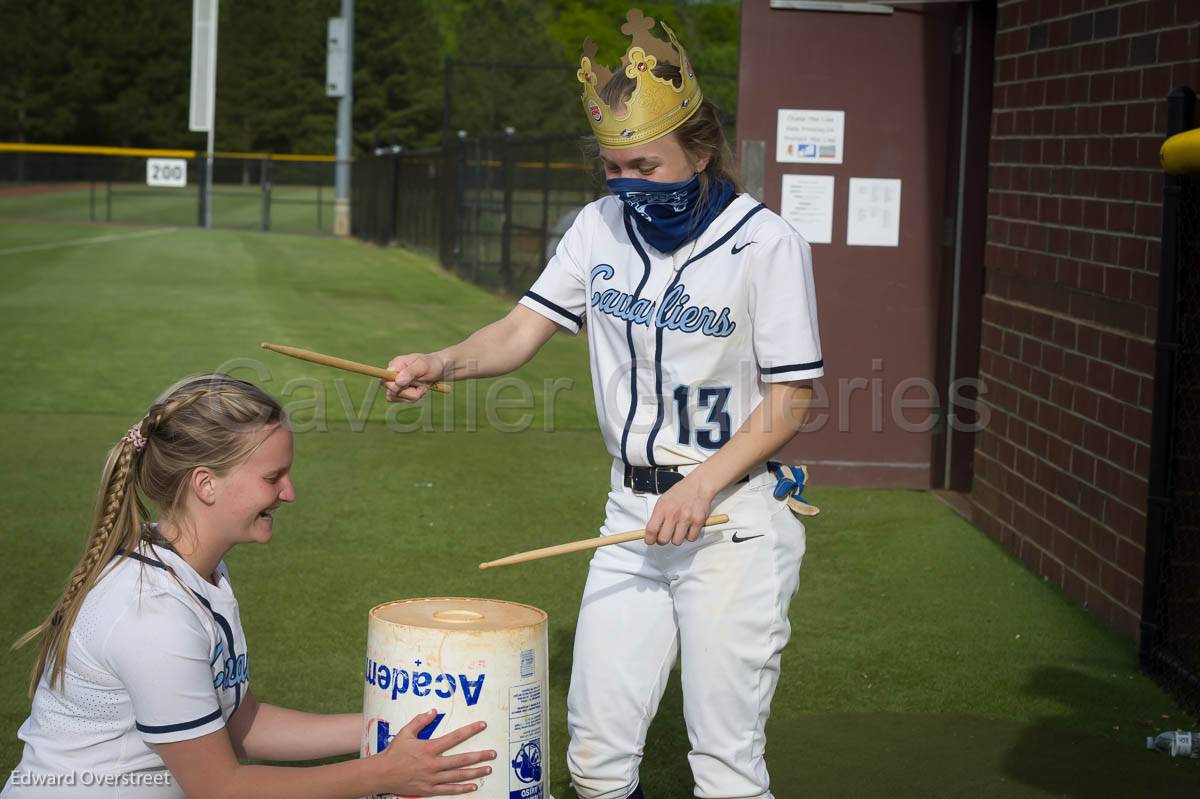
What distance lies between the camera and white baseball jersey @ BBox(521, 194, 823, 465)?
124 inches

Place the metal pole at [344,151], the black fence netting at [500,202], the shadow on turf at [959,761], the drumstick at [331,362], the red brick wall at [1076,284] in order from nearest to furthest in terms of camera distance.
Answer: the drumstick at [331,362] < the shadow on turf at [959,761] < the red brick wall at [1076,284] < the black fence netting at [500,202] < the metal pole at [344,151]

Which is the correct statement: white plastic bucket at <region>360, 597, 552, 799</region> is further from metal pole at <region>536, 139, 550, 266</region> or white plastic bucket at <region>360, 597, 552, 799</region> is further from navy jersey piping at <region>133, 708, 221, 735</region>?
metal pole at <region>536, 139, 550, 266</region>

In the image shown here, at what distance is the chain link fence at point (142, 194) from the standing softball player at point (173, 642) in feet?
112

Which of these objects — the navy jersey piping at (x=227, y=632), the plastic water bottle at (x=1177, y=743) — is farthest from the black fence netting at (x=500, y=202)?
the navy jersey piping at (x=227, y=632)

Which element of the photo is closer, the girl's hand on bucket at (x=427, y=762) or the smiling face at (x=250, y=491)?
the girl's hand on bucket at (x=427, y=762)

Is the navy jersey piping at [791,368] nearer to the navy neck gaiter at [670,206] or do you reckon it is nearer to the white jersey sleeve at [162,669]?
the navy neck gaiter at [670,206]

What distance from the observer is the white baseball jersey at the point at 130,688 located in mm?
2645

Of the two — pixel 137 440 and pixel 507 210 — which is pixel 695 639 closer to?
pixel 137 440

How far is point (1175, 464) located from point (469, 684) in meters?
3.49

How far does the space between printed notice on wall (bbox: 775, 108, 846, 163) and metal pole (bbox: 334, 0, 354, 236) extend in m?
27.5

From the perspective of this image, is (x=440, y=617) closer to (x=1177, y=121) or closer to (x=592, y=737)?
(x=592, y=737)

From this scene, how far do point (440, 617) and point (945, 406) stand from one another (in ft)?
20.1

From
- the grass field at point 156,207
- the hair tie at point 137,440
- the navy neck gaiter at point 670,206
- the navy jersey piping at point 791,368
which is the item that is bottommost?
the hair tie at point 137,440

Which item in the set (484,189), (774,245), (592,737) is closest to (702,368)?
(774,245)
